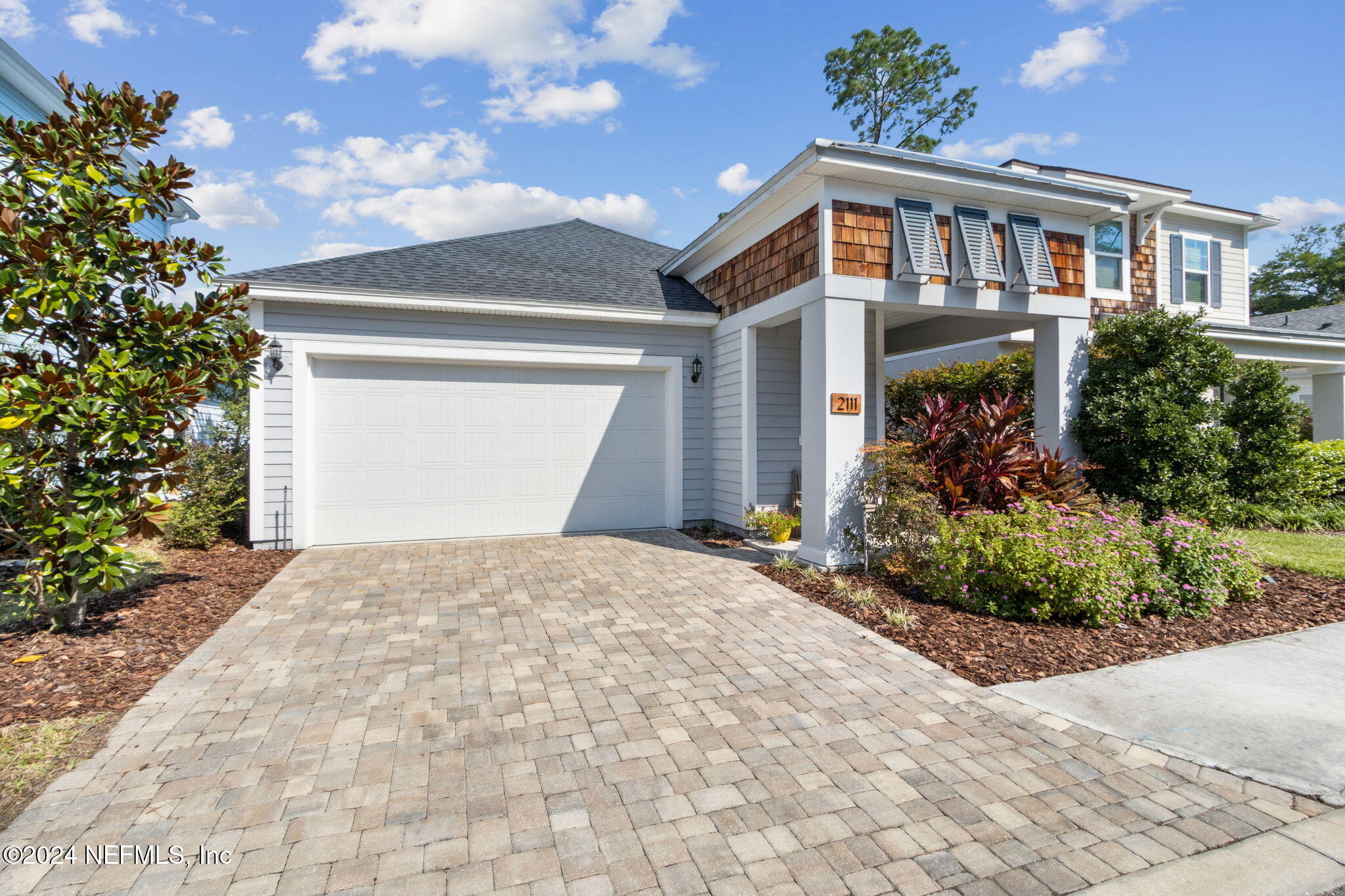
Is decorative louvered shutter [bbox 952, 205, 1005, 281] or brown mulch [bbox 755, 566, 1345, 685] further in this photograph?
decorative louvered shutter [bbox 952, 205, 1005, 281]

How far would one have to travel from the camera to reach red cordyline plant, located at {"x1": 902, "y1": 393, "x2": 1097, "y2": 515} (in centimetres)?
590

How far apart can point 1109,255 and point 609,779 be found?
36.4 ft

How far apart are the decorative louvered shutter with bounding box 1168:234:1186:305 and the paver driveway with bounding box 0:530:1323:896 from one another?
1059 cm

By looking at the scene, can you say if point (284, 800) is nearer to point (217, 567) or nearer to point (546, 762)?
point (546, 762)

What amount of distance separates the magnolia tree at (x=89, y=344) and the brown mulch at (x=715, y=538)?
5.23 metres

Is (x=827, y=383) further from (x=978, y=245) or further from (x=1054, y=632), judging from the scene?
(x=1054, y=632)

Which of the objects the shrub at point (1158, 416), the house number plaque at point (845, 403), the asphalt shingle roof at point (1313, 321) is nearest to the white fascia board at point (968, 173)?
the shrub at point (1158, 416)

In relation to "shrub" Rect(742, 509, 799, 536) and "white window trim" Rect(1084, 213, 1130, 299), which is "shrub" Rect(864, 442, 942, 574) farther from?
"white window trim" Rect(1084, 213, 1130, 299)

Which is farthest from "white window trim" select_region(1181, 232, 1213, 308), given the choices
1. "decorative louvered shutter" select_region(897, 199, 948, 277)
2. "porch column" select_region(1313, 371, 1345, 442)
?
"decorative louvered shutter" select_region(897, 199, 948, 277)

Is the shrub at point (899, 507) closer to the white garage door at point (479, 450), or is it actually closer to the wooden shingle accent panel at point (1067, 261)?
the wooden shingle accent panel at point (1067, 261)

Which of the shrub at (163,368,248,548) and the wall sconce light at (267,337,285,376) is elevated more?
the wall sconce light at (267,337,285,376)

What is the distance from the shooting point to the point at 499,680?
3.62 metres

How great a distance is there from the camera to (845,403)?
623 centimetres

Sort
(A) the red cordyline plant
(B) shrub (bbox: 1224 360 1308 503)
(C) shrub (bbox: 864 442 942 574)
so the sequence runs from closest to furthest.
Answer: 1. (C) shrub (bbox: 864 442 942 574)
2. (A) the red cordyline plant
3. (B) shrub (bbox: 1224 360 1308 503)
